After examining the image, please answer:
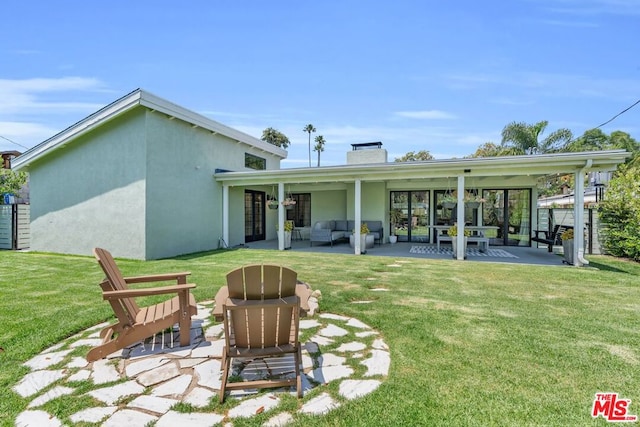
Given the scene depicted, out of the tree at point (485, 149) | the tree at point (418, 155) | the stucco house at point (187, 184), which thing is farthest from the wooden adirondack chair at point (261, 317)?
the tree at point (418, 155)

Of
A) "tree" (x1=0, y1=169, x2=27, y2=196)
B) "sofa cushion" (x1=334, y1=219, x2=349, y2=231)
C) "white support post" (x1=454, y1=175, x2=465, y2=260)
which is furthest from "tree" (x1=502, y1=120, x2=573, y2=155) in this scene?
"tree" (x1=0, y1=169, x2=27, y2=196)

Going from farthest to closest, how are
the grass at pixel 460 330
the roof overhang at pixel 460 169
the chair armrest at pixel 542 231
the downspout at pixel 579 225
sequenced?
the chair armrest at pixel 542 231 → the downspout at pixel 579 225 → the roof overhang at pixel 460 169 → the grass at pixel 460 330

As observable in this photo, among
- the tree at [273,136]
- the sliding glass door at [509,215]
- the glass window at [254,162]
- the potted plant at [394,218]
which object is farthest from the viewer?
the tree at [273,136]

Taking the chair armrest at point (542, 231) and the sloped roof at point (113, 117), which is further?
the chair armrest at point (542, 231)

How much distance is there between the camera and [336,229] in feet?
47.3

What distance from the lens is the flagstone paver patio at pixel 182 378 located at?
7.11ft

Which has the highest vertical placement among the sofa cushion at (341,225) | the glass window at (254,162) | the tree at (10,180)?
the glass window at (254,162)

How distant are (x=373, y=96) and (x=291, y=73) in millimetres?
4939

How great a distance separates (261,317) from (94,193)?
34.0 feet

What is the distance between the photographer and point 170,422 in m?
2.08

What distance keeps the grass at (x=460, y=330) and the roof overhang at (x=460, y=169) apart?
2742 mm

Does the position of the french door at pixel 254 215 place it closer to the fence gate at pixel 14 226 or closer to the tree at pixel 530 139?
the fence gate at pixel 14 226

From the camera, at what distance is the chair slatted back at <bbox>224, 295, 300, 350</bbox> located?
2.44m

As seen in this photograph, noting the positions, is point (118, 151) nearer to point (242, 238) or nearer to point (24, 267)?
point (24, 267)
